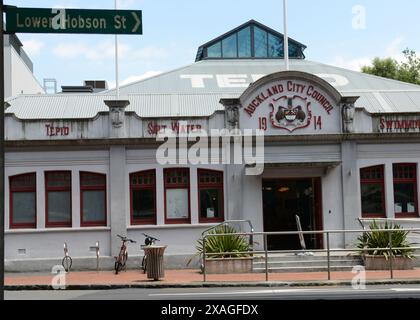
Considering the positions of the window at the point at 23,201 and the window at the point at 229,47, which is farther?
the window at the point at 229,47

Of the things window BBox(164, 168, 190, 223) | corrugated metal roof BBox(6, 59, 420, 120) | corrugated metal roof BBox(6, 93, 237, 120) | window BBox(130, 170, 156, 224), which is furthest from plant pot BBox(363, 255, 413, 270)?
corrugated metal roof BBox(6, 93, 237, 120)

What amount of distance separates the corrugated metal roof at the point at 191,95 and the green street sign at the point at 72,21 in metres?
18.0

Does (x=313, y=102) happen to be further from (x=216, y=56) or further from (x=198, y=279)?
(x=216, y=56)

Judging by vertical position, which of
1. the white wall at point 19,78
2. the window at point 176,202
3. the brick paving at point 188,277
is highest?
the white wall at point 19,78

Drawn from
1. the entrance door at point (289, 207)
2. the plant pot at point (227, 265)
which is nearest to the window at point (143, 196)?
the plant pot at point (227, 265)

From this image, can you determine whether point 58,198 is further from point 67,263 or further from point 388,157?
point 388,157

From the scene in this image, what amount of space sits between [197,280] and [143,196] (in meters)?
5.45

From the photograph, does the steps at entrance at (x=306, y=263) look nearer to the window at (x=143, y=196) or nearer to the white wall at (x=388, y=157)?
the white wall at (x=388, y=157)

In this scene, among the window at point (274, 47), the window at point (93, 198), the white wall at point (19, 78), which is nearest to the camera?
the window at point (93, 198)

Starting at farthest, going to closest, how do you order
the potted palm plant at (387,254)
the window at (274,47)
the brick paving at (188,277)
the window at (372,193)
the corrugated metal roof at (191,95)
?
the window at (274,47) → the corrugated metal roof at (191,95) → the window at (372,193) → the potted palm plant at (387,254) → the brick paving at (188,277)

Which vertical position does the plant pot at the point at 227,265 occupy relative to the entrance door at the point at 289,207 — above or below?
below

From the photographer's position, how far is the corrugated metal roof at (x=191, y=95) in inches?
968

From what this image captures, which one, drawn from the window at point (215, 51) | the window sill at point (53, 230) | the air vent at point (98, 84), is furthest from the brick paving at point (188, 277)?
the air vent at point (98, 84)

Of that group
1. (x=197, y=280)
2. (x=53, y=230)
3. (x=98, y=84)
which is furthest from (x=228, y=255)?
(x=98, y=84)
